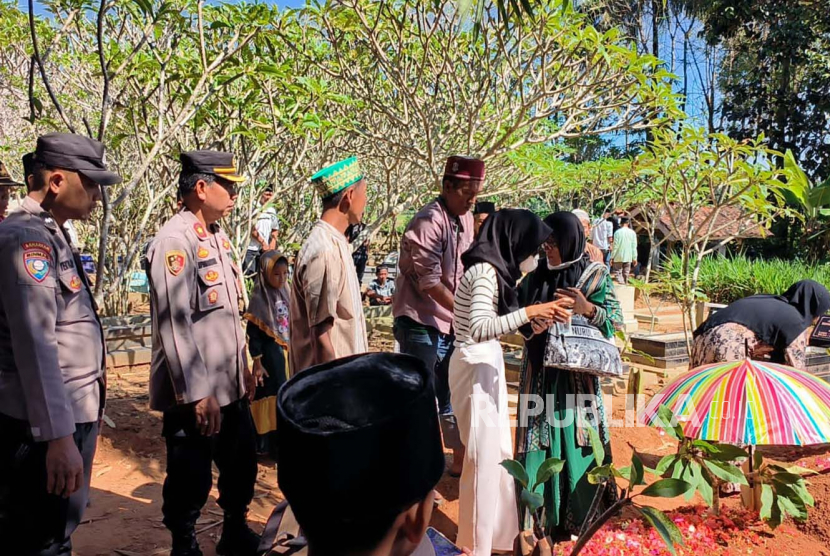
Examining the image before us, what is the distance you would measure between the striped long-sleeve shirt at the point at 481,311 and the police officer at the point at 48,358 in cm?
148

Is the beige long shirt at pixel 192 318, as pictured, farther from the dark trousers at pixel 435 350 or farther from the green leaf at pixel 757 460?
the green leaf at pixel 757 460

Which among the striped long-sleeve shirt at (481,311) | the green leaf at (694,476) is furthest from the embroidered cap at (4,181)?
the green leaf at (694,476)

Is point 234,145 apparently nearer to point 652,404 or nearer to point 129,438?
point 129,438

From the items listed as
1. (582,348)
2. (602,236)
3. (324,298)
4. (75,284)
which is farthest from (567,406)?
(602,236)

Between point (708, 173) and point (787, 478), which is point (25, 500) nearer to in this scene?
point (787, 478)

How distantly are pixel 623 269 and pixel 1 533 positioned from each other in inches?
596

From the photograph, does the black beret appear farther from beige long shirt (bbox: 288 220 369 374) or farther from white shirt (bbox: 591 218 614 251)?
white shirt (bbox: 591 218 614 251)

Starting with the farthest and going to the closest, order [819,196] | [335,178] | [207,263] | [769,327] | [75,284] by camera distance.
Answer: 1. [819,196]
2. [769,327]
3. [207,263]
4. [335,178]
5. [75,284]

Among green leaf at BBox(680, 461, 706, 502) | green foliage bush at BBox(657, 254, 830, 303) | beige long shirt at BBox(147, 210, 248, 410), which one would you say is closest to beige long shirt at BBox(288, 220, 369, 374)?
beige long shirt at BBox(147, 210, 248, 410)

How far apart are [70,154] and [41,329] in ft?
2.07

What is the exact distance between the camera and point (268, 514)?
366cm

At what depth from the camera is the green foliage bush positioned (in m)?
12.3

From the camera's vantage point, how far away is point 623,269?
1573 cm

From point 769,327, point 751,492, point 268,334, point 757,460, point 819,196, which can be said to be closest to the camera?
point 757,460
